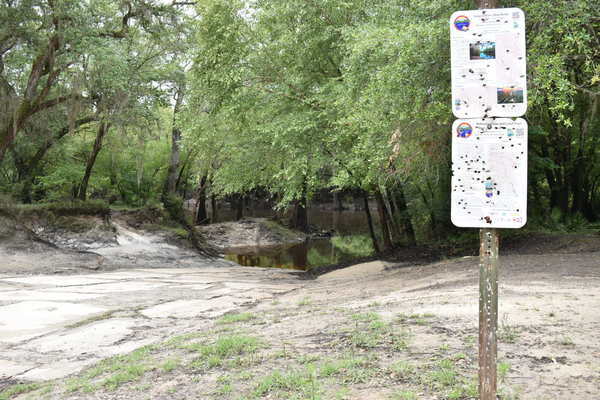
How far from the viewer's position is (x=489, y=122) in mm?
3121

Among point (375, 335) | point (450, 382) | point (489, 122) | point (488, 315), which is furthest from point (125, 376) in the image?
point (489, 122)

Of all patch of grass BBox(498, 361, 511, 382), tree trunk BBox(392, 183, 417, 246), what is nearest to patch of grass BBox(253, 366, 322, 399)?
patch of grass BBox(498, 361, 511, 382)

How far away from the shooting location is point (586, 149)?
18625 mm

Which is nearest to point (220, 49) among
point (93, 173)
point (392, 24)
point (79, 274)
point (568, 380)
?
point (392, 24)

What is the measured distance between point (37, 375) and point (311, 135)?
10501 mm

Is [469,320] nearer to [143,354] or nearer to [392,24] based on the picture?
[143,354]

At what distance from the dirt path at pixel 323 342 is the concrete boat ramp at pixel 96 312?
40mm

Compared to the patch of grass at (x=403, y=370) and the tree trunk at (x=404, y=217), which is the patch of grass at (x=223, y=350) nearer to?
the patch of grass at (x=403, y=370)

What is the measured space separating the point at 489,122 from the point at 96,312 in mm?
9103

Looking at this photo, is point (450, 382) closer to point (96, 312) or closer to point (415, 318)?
point (415, 318)

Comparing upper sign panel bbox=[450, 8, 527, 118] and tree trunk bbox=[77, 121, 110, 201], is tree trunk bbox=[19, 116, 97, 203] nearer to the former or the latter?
tree trunk bbox=[77, 121, 110, 201]

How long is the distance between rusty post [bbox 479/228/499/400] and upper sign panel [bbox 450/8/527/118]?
2.35 ft

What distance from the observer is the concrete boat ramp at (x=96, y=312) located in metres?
7.33

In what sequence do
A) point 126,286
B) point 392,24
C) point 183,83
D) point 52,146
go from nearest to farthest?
point 392,24 → point 126,286 → point 183,83 → point 52,146
